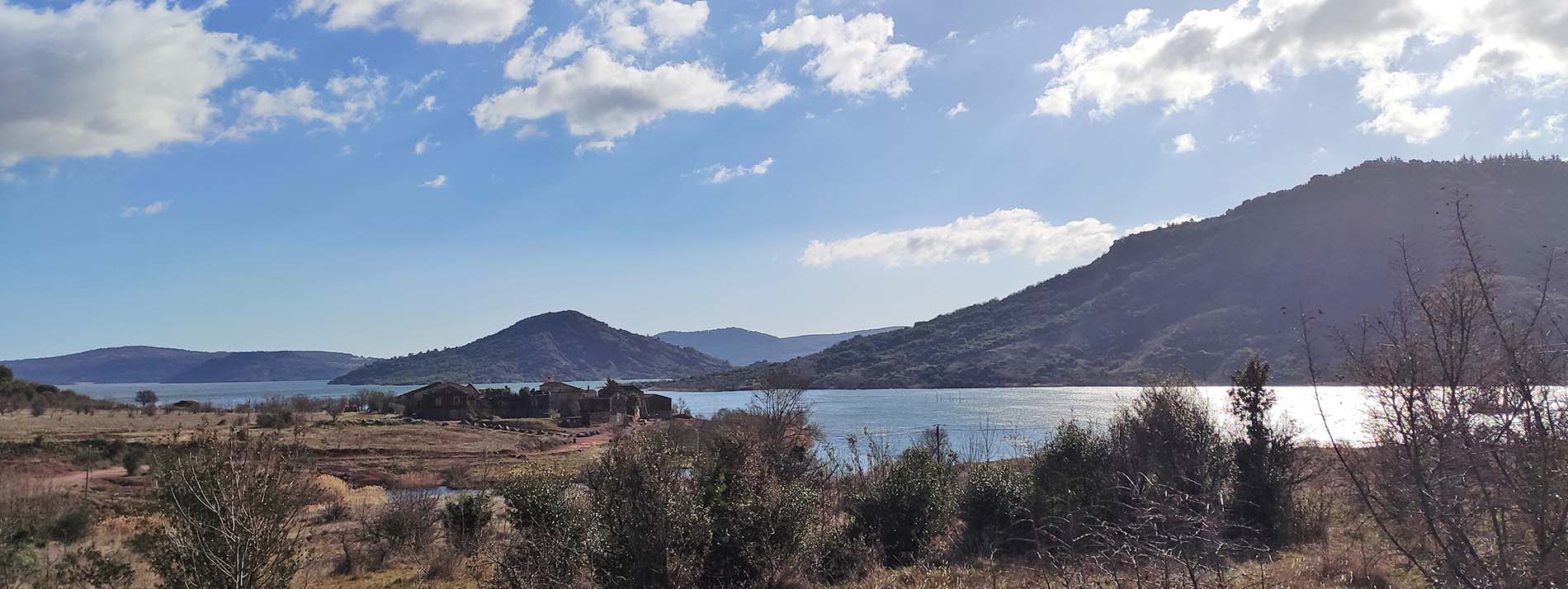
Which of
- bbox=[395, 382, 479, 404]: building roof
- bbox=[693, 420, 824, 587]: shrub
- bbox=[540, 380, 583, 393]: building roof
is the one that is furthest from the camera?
bbox=[540, 380, 583, 393]: building roof

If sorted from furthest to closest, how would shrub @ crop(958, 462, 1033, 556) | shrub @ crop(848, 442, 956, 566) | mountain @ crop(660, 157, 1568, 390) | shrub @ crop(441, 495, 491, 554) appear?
mountain @ crop(660, 157, 1568, 390) < shrub @ crop(958, 462, 1033, 556) < shrub @ crop(441, 495, 491, 554) < shrub @ crop(848, 442, 956, 566)

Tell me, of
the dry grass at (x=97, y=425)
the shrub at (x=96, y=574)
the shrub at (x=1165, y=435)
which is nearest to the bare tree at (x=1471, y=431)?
the shrub at (x=1165, y=435)

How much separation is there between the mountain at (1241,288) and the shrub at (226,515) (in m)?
111

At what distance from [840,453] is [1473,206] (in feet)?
107

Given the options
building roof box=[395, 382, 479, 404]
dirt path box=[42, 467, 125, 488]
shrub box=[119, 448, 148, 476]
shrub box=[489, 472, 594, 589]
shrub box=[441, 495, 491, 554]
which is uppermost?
building roof box=[395, 382, 479, 404]

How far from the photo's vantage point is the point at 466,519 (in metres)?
14.6

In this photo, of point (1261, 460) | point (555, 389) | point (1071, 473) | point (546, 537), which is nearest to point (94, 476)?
point (546, 537)

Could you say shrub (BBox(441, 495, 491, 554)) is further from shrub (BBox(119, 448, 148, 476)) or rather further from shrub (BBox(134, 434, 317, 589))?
shrub (BBox(119, 448, 148, 476))

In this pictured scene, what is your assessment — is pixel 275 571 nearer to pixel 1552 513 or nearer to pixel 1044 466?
pixel 1552 513

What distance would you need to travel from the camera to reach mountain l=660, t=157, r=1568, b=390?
134m

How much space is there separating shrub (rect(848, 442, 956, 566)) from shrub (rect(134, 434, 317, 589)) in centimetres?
911

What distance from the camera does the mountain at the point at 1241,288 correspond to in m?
134

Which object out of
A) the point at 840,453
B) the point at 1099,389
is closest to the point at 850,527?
the point at 840,453

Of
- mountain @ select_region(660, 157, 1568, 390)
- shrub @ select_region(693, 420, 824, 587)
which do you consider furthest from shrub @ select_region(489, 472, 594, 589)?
mountain @ select_region(660, 157, 1568, 390)
